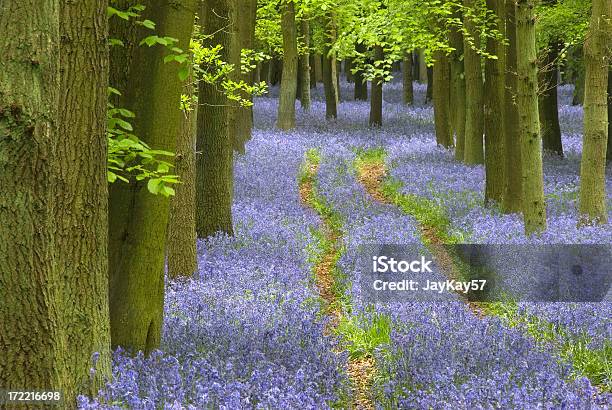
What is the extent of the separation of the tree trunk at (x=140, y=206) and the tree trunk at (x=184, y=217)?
3.82 m

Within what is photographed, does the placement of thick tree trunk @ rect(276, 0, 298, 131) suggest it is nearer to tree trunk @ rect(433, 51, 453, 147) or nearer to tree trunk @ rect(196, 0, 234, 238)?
tree trunk @ rect(433, 51, 453, 147)

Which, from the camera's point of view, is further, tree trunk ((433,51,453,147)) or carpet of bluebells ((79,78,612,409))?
tree trunk ((433,51,453,147))

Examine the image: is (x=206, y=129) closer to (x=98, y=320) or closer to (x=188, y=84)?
(x=188, y=84)

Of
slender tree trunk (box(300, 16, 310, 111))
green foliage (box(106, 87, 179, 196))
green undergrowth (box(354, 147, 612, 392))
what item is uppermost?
slender tree trunk (box(300, 16, 310, 111))

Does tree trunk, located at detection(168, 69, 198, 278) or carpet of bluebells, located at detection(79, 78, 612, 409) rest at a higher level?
tree trunk, located at detection(168, 69, 198, 278)

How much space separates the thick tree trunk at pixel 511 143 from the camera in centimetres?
1575

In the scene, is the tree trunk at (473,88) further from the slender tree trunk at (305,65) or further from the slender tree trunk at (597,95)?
the slender tree trunk at (305,65)

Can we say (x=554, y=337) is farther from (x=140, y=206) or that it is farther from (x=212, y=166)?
(x=212, y=166)

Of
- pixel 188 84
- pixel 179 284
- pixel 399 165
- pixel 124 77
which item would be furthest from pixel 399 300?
pixel 399 165

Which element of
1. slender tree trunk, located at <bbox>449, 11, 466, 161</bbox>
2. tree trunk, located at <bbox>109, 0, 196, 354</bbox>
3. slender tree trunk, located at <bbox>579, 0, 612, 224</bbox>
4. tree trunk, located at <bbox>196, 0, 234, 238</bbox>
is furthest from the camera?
slender tree trunk, located at <bbox>449, 11, 466, 161</bbox>

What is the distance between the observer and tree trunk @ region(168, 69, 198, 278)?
1047 cm

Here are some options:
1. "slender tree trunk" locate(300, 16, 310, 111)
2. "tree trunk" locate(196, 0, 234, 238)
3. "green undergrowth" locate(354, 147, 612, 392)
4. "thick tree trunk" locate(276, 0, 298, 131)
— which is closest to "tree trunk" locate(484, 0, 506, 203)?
"green undergrowth" locate(354, 147, 612, 392)

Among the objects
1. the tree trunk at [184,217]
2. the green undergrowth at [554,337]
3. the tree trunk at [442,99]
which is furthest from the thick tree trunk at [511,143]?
the tree trunk at [442,99]

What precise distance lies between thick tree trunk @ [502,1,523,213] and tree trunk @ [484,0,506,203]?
0.58m
